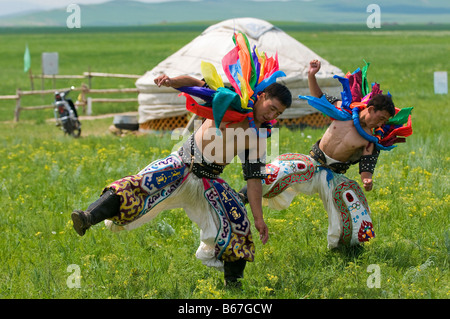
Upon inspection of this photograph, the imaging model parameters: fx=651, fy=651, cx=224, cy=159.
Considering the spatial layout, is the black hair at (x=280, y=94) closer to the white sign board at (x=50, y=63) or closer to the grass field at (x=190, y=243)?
the grass field at (x=190, y=243)

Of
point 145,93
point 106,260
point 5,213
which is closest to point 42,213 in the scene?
point 5,213

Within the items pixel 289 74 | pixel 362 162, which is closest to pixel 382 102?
pixel 362 162

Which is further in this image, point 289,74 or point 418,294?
point 289,74

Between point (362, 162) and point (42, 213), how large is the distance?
3584 mm

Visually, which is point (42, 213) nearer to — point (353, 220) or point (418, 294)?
point (353, 220)

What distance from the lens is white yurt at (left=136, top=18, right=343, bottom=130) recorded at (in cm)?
1432

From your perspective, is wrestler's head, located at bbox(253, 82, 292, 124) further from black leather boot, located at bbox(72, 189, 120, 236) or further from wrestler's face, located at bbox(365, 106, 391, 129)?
black leather boot, located at bbox(72, 189, 120, 236)

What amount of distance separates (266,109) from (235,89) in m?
0.29

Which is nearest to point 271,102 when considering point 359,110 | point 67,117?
point 359,110

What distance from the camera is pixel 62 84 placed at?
96.3ft

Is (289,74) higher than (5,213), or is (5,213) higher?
(289,74)

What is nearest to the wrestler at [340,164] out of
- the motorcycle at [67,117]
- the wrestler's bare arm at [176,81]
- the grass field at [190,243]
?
the grass field at [190,243]
